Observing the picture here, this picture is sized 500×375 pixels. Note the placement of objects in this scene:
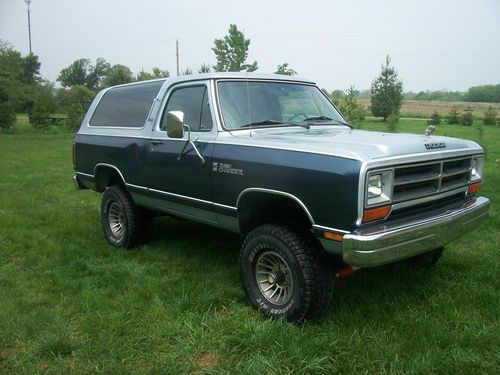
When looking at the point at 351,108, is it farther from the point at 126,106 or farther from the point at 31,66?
the point at 31,66

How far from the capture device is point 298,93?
Answer: 4.78 m

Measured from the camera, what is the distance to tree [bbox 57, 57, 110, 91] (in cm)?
9275

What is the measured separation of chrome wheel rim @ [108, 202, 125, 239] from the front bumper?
3.32m

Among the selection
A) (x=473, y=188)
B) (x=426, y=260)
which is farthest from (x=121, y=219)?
(x=473, y=188)

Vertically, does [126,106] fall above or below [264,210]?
above

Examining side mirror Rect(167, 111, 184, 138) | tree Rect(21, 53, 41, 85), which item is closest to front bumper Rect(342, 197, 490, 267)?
side mirror Rect(167, 111, 184, 138)

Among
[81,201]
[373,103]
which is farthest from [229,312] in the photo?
[373,103]

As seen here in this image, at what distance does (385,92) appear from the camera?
1905 inches

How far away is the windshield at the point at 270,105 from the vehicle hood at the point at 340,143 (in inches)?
6.2

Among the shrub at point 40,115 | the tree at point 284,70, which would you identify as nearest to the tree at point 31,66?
the shrub at point 40,115

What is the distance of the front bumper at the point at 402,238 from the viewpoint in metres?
2.92

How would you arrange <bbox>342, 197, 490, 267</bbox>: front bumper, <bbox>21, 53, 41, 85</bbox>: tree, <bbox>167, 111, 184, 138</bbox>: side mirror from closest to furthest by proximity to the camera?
1. <bbox>342, 197, 490, 267</bbox>: front bumper
2. <bbox>167, 111, 184, 138</bbox>: side mirror
3. <bbox>21, 53, 41, 85</bbox>: tree

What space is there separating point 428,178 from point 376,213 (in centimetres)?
63

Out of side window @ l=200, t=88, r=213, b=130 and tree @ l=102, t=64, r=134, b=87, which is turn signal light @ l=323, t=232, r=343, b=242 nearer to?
side window @ l=200, t=88, r=213, b=130
